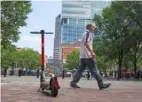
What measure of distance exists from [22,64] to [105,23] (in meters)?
82.4

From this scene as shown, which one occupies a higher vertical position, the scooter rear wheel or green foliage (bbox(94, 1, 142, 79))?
green foliage (bbox(94, 1, 142, 79))

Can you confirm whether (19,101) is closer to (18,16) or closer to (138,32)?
(18,16)

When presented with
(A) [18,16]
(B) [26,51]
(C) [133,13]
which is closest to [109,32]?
(C) [133,13]

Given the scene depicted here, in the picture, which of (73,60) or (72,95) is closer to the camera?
(72,95)

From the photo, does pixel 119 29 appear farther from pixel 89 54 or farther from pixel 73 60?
pixel 73 60

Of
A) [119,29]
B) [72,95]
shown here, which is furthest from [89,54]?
[119,29]

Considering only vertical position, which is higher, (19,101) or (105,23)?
(105,23)

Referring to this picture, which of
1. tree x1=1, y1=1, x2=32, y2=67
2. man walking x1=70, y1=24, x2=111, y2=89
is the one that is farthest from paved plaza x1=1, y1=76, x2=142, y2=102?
tree x1=1, y1=1, x2=32, y2=67

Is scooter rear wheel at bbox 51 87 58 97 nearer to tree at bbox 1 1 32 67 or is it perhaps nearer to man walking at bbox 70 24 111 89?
man walking at bbox 70 24 111 89

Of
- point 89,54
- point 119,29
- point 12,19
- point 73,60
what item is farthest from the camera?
point 73,60

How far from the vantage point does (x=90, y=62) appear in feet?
40.2

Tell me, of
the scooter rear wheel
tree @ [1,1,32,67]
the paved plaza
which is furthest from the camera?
tree @ [1,1,32,67]

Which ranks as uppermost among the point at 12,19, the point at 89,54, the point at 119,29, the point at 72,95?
the point at 119,29

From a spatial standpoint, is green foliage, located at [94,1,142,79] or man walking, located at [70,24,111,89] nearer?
man walking, located at [70,24,111,89]
